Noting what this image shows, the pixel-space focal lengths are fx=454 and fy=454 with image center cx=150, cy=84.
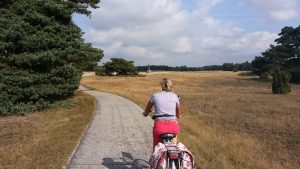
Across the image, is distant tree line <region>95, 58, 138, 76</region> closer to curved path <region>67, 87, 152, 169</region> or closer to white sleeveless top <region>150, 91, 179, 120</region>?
curved path <region>67, 87, 152, 169</region>

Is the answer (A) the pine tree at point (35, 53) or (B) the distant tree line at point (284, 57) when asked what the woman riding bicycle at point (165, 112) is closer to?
(A) the pine tree at point (35, 53)

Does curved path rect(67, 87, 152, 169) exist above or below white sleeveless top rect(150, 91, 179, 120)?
below

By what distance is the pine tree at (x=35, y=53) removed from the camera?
25266 millimetres

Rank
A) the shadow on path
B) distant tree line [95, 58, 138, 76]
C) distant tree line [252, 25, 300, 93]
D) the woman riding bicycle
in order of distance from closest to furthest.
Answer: the woman riding bicycle → the shadow on path → distant tree line [252, 25, 300, 93] → distant tree line [95, 58, 138, 76]

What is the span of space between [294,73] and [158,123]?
7365cm

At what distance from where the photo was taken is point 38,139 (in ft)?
51.8

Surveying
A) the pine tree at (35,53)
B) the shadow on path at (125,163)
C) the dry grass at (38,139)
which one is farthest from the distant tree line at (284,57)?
the shadow on path at (125,163)

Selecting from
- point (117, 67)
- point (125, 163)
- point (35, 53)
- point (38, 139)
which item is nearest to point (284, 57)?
point (117, 67)

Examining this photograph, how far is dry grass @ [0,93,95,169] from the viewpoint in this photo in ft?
38.0

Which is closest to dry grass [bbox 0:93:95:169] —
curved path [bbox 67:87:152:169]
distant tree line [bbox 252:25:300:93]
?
curved path [bbox 67:87:152:169]

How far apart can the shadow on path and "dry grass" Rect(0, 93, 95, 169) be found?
108 centimetres

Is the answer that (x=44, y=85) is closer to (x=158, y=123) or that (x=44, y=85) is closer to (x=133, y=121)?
(x=133, y=121)

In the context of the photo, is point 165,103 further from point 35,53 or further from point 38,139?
point 35,53

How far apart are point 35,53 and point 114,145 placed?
13910 millimetres
